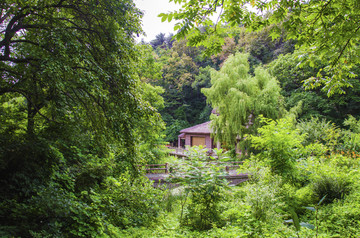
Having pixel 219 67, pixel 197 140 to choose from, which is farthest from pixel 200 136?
pixel 219 67

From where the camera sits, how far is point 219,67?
106ft

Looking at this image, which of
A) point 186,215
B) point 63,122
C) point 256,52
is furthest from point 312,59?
point 256,52

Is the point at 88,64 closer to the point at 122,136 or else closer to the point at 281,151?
the point at 122,136

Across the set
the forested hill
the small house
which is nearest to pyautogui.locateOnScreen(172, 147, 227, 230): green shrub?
the forested hill

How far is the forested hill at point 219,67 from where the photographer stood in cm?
1803

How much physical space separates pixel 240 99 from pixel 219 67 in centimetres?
1890

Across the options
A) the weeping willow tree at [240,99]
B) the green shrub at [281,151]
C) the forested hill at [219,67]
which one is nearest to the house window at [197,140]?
the forested hill at [219,67]

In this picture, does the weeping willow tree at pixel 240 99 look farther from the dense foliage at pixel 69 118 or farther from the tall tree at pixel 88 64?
the tall tree at pixel 88 64

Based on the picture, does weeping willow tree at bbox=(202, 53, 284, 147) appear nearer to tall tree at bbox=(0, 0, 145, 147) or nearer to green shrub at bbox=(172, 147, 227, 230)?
green shrub at bbox=(172, 147, 227, 230)

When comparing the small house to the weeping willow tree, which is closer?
the weeping willow tree

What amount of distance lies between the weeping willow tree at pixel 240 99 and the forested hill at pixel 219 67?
4.79m

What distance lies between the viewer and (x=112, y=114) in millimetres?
4305

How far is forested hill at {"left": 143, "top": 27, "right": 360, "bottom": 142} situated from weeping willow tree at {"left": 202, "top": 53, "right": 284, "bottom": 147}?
15.7 feet

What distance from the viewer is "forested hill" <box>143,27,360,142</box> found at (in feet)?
59.2
